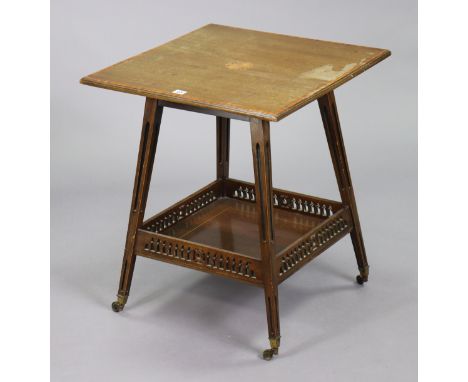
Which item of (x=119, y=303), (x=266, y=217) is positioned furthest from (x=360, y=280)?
(x=119, y=303)

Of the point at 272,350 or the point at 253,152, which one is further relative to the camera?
the point at 272,350

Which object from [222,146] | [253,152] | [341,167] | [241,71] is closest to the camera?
[253,152]

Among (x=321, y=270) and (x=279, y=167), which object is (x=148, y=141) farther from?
(x=279, y=167)

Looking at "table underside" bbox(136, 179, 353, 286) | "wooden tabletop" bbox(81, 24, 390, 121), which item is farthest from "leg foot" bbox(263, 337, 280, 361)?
"wooden tabletop" bbox(81, 24, 390, 121)

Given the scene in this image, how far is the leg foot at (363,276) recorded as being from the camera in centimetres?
589

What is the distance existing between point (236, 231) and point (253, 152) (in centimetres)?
85

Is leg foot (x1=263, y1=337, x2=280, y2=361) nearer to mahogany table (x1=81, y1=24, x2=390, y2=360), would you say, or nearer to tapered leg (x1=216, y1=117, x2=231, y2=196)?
mahogany table (x1=81, y1=24, x2=390, y2=360)

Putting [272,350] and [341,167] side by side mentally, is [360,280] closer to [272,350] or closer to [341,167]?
[341,167]

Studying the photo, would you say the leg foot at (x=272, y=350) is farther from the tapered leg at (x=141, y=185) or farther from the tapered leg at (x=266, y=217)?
the tapered leg at (x=141, y=185)

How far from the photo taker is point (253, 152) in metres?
5.06

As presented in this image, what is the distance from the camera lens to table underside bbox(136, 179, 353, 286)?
5.35 meters

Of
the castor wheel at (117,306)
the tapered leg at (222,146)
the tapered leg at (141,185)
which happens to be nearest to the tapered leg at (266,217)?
the tapered leg at (141,185)

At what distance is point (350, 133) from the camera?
23.5 ft

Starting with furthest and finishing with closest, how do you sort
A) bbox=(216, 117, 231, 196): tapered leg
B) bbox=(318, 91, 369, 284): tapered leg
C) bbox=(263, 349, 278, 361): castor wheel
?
1. bbox=(216, 117, 231, 196): tapered leg
2. bbox=(318, 91, 369, 284): tapered leg
3. bbox=(263, 349, 278, 361): castor wheel
